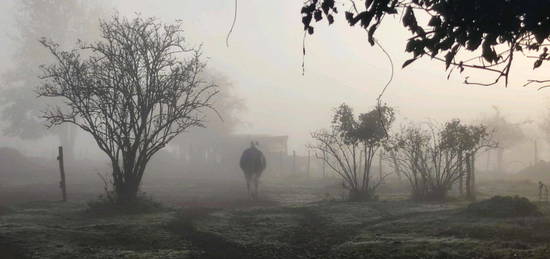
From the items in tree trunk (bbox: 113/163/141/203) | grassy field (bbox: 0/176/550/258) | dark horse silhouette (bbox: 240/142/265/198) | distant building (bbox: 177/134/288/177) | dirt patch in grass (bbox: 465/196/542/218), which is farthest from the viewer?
distant building (bbox: 177/134/288/177)

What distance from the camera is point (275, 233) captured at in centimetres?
1191

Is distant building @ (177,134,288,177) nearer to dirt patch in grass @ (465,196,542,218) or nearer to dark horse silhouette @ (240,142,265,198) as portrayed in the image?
dark horse silhouette @ (240,142,265,198)

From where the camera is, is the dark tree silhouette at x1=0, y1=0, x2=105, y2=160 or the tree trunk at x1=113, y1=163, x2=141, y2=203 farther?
the dark tree silhouette at x1=0, y1=0, x2=105, y2=160

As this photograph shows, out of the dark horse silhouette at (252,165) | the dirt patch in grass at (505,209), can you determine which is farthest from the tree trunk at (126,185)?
the dirt patch in grass at (505,209)

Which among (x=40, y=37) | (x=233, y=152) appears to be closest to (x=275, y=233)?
(x=233, y=152)

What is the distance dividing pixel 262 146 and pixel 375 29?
129 feet

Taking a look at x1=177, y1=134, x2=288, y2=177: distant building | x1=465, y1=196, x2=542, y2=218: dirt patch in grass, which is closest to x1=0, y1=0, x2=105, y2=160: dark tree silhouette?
x1=177, y1=134, x2=288, y2=177: distant building

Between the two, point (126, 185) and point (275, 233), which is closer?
point (275, 233)

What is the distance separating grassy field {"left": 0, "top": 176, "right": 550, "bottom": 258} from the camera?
30.6 ft

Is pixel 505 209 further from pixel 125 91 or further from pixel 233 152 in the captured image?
pixel 233 152

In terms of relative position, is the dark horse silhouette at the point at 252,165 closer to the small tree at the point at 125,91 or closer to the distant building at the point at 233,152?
the small tree at the point at 125,91

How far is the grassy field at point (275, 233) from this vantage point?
30.6ft

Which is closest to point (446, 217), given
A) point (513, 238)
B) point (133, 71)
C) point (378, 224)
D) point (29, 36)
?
point (378, 224)

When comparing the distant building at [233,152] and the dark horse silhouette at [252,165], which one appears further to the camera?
the distant building at [233,152]
